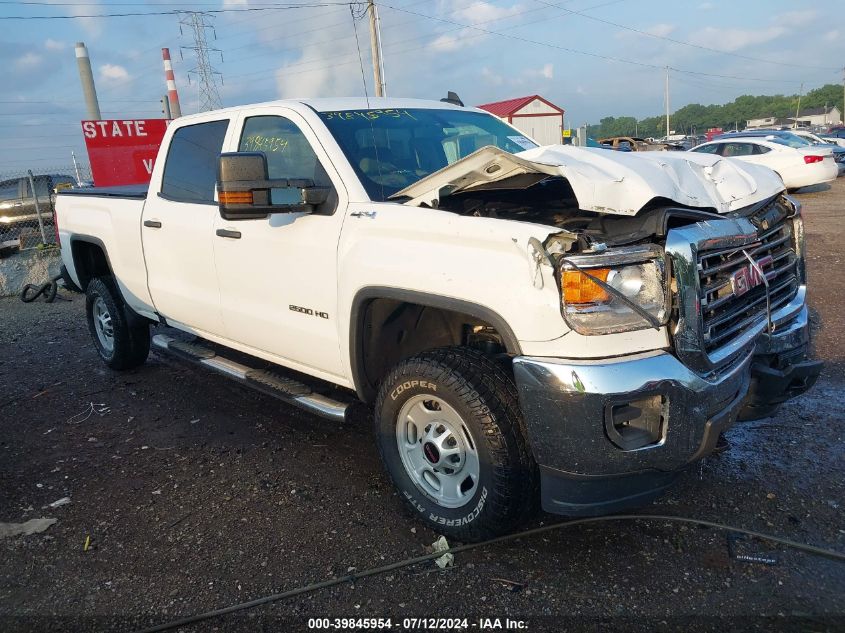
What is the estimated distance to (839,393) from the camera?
4.30 metres

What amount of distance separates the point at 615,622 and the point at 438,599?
66 centimetres

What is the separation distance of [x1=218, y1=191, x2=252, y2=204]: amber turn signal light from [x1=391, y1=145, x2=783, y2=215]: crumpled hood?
0.70 m

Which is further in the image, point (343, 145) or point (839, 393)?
point (839, 393)

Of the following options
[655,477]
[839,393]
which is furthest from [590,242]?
[839,393]

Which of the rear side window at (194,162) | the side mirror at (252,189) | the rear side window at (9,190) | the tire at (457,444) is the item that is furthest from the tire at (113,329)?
the rear side window at (9,190)

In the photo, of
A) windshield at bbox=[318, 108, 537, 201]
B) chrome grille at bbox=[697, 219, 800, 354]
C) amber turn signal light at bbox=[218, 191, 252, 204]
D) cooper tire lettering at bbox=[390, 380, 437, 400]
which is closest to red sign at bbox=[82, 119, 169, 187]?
windshield at bbox=[318, 108, 537, 201]

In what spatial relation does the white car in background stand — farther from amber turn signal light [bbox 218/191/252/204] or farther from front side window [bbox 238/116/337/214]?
amber turn signal light [bbox 218/191/252/204]

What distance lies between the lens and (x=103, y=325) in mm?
5816

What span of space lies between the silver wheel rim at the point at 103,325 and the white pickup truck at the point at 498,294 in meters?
1.84

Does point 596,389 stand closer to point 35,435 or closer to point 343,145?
point 343,145

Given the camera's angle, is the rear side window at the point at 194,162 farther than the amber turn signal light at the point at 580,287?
Yes

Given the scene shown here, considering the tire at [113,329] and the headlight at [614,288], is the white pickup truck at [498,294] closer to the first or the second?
the headlight at [614,288]

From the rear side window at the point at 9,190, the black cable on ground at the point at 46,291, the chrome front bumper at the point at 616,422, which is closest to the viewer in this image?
the chrome front bumper at the point at 616,422

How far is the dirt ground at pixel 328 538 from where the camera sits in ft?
8.36
